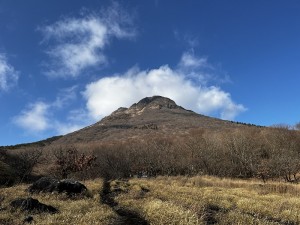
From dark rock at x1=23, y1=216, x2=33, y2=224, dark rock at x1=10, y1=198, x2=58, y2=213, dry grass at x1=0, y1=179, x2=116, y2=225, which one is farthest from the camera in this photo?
dark rock at x1=10, y1=198, x2=58, y2=213

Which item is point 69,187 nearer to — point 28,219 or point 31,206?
point 31,206

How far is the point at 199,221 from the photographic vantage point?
15.1 metres

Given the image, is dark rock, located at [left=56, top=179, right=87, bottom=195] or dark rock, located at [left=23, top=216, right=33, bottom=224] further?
dark rock, located at [left=56, top=179, right=87, bottom=195]

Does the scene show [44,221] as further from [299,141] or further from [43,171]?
[299,141]

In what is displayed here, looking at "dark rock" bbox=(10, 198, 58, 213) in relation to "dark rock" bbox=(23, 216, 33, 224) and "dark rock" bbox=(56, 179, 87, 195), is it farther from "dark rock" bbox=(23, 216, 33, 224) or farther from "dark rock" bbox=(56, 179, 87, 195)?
"dark rock" bbox=(56, 179, 87, 195)

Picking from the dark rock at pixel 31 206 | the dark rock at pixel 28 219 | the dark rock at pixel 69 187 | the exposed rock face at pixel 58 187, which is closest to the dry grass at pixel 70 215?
the dark rock at pixel 28 219

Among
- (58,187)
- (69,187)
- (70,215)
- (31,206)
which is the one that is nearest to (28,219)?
(70,215)

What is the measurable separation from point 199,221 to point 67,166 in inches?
1812

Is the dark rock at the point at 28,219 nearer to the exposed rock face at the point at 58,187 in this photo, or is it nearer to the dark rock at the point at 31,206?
the dark rock at the point at 31,206

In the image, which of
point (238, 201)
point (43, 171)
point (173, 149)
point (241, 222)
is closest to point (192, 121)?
point (173, 149)

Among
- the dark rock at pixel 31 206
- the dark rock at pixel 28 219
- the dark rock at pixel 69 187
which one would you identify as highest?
the dark rock at pixel 69 187

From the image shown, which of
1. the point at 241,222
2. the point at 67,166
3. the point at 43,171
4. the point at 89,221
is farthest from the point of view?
the point at 43,171

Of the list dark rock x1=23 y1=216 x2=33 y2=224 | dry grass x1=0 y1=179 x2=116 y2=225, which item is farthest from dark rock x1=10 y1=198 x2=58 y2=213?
dark rock x1=23 y1=216 x2=33 y2=224

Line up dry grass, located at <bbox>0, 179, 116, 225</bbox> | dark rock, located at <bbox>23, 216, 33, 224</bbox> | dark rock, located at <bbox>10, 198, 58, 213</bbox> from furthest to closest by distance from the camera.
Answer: dark rock, located at <bbox>10, 198, 58, 213</bbox>, dark rock, located at <bbox>23, 216, 33, 224</bbox>, dry grass, located at <bbox>0, 179, 116, 225</bbox>
